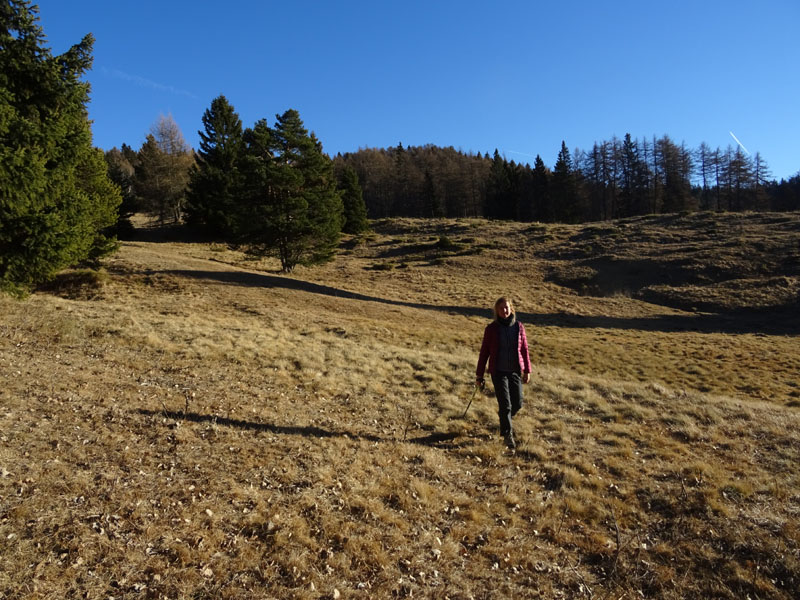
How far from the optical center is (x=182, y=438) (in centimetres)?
638

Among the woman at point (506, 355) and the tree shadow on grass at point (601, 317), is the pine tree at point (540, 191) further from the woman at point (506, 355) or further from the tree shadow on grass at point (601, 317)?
the woman at point (506, 355)

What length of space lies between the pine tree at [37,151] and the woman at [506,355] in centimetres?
1367

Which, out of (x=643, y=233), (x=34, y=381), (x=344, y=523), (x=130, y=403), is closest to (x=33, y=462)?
(x=130, y=403)

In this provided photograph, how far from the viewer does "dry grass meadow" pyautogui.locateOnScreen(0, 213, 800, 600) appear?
3961 millimetres

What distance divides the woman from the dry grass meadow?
882 mm

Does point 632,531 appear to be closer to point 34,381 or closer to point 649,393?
point 649,393

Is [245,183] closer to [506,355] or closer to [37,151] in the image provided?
[37,151]

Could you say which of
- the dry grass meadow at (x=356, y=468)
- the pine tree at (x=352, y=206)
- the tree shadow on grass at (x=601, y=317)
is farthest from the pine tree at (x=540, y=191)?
the dry grass meadow at (x=356, y=468)

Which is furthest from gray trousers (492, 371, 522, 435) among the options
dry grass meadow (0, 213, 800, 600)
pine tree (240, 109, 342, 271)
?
pine tree (240, 109, 342, 271)

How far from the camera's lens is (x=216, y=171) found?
38.0 metres

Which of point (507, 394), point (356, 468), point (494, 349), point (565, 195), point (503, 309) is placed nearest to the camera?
point (356, 468)

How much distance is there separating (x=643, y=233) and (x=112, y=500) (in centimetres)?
5550

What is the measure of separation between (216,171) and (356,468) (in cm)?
3917

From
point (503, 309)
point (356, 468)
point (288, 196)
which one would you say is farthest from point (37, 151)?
point (288, 196)
